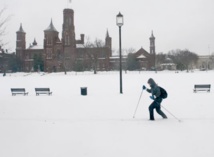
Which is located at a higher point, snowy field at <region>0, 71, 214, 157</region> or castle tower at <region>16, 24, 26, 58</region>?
castle tower at <region>16, 24, 26, 58</region>

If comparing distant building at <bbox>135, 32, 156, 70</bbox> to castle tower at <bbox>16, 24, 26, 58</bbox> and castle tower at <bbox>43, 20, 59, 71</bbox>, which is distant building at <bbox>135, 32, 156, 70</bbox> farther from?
→ castle tower at <bbox>16, 24, 26, 58</bbox>

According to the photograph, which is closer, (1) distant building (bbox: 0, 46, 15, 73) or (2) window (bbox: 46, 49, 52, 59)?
(1) distant building (bbox: 0, 46, 15, 73)

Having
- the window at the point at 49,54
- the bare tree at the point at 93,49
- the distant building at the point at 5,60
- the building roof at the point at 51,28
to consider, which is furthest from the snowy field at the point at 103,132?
the building roof at the point at 51,28

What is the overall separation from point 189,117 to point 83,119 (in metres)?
3.85

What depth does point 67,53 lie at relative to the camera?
304 feet

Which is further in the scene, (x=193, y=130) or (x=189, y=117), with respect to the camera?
(x=189, y=117)

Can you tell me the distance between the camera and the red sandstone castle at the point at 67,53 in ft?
282

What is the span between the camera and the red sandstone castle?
8587 centimetres

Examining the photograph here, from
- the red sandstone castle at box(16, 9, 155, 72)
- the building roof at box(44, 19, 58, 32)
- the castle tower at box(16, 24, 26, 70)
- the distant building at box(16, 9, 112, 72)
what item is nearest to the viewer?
the red sandstone castle at box(16, 9, 155, 72)

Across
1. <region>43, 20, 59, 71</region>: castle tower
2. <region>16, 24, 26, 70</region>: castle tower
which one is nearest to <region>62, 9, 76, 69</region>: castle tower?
<region>43, 20, 59, 71</region>: castle tower

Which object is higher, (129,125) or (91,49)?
(91,49)

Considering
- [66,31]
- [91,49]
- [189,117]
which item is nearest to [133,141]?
[189,117]

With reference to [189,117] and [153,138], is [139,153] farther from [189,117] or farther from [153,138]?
[189,117]

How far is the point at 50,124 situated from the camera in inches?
342
